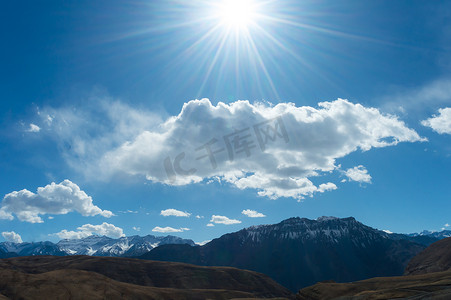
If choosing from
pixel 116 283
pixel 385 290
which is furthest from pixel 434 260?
pixel 116 283

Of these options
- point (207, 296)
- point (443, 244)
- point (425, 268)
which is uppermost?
point (443, 244)

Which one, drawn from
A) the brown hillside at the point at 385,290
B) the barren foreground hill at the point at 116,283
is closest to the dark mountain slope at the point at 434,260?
the barren foreground hill at the point at 116,283

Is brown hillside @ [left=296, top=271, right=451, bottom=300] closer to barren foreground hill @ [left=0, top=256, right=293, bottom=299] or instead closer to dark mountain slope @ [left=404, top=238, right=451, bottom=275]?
barren foreground hill @ [left=0, top=256, right=293, bottom=299]

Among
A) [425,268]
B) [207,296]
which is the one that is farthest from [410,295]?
[425,268]

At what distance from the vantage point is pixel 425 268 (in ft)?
557

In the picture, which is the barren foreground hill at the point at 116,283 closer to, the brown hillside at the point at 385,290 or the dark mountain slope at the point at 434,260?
the brown hillside at the point at 385,290

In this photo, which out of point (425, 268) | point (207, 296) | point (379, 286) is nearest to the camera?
point (379, 286)

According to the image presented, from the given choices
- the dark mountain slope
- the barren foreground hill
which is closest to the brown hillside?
the barren foreground hill

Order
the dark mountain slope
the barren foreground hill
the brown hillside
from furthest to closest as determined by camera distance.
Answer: the dark mountain slope < the barren foreground hill < the brown hillside

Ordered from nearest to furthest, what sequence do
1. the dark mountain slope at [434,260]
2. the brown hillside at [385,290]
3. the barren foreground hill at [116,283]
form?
the brown hillside at [385,290], the barren foreground hill at [116,283], the dark mountain slope at [434,260]

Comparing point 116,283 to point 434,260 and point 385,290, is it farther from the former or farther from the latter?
point 434,260

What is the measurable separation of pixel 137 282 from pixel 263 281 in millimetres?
78467

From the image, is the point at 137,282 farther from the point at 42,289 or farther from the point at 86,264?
the point at 42,289

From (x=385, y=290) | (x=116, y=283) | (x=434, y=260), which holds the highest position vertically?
(x=434, y=260)
